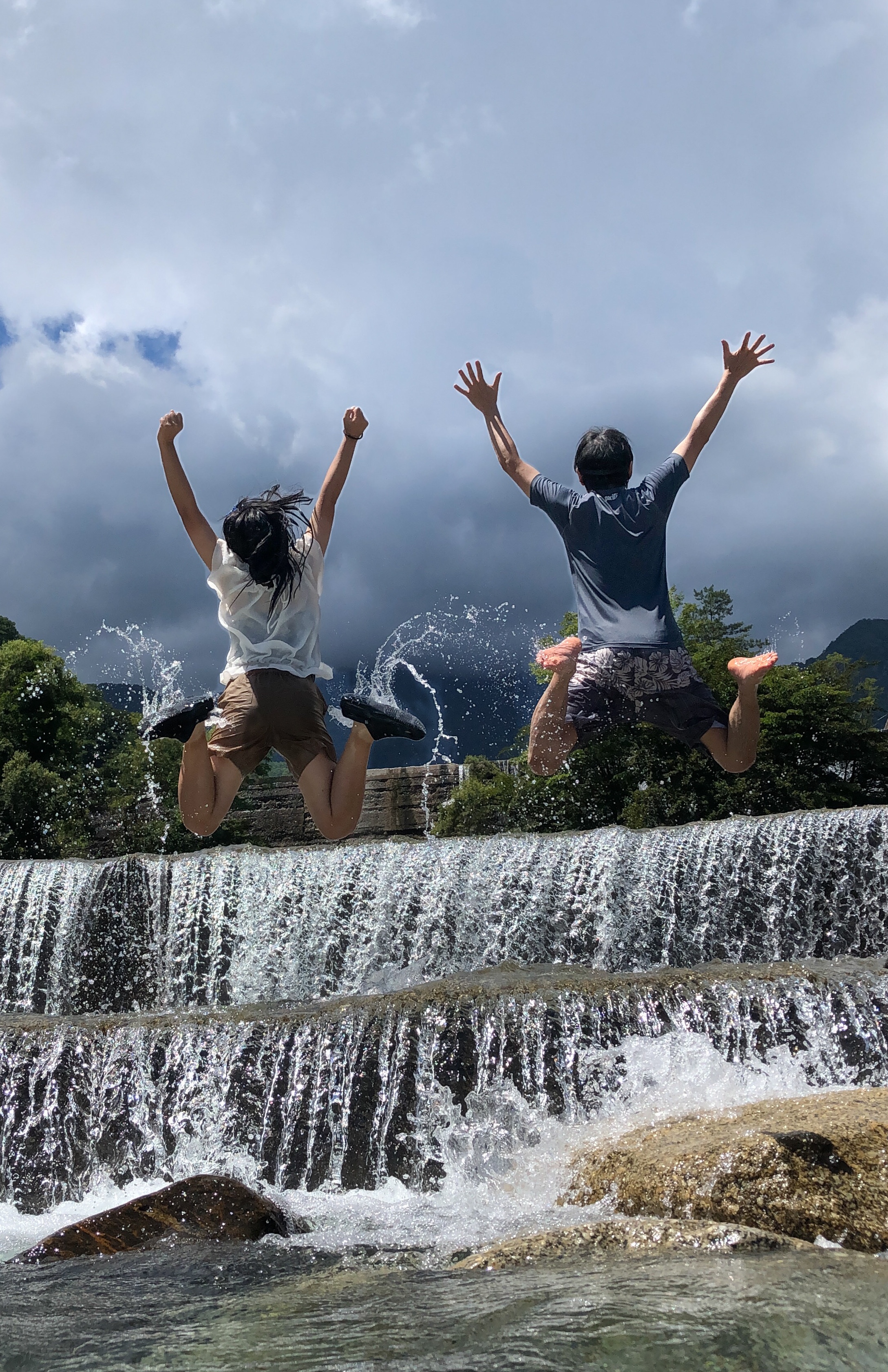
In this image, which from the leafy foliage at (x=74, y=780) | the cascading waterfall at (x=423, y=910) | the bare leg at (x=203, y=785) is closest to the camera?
the bare leg at (x=203, y=785)

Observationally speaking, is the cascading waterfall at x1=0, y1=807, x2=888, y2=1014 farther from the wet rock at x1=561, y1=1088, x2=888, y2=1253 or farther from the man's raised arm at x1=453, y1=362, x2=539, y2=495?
the man's raised arm at x1=453, y1=362, x2=539, y2=495

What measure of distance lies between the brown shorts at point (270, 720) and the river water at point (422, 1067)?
182 centimetres

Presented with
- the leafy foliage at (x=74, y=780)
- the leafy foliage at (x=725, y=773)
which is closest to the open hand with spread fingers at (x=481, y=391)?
the leafy foliage at (x=725, y=773)

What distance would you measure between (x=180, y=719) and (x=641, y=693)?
178 centimetres

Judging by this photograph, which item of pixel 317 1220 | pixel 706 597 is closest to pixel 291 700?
pixel 317 1220

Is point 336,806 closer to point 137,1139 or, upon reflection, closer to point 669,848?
point 137,1139

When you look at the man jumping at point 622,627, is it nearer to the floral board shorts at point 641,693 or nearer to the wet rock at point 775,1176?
the floral board shorts at point 641,693

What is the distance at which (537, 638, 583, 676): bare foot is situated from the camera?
3918 mm

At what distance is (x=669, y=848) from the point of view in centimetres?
1301

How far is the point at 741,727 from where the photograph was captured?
4254 mm

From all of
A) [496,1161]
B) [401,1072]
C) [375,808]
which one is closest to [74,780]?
[375,808]

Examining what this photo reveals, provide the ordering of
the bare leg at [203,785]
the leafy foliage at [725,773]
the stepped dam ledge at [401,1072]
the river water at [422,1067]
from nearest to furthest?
1. the river water at [422,1067]
2. the bare leg at [203,785]
3. the stepped dam ledge at [401,1072]
4. the leafy foliage at [725,773]

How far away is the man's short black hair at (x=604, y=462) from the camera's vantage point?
14.0ft

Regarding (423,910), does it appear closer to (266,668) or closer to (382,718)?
(266,668)
